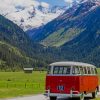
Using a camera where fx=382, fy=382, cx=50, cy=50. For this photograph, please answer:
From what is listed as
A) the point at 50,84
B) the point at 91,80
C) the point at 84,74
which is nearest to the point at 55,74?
the point at 50,84

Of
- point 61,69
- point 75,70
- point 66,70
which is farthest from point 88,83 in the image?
point 61,69

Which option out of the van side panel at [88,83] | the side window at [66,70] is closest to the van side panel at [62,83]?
the side window at [66,70]

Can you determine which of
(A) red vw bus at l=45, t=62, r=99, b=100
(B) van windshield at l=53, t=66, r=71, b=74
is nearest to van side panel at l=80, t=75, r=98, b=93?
(A) red vw bus at l=45, t=62, r=99, b=100

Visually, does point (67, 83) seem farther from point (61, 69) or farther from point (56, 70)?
point (56, 70)

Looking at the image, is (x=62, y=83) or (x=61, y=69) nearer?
(x=62, y=83)

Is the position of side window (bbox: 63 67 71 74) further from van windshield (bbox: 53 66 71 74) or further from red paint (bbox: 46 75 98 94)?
red paint (bbox: 46 75 98 94)

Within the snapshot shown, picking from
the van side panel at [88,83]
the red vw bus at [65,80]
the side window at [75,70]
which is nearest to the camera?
the red vw bus at [65,80]

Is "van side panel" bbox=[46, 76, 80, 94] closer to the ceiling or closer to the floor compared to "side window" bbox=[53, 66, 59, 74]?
closer to the floor

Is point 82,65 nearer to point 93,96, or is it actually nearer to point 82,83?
point 82,83

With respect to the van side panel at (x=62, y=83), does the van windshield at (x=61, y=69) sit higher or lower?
higher

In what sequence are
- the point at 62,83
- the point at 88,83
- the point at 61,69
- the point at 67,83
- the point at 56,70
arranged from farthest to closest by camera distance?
the point at 88,83 → the point at 56,70 → the point at 61,69 → the point at 62,83 → the point at 67,83

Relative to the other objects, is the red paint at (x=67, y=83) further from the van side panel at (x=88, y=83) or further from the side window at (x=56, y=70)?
the side window at (x=56, y=70)

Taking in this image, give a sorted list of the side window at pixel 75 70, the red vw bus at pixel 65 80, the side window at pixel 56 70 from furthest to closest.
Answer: the side window at pixel 56 70 → the side window at pixel 75 70 → the red vw bus at pixel 65 80

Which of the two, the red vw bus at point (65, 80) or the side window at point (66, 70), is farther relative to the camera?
the side window at point (66, 70)
